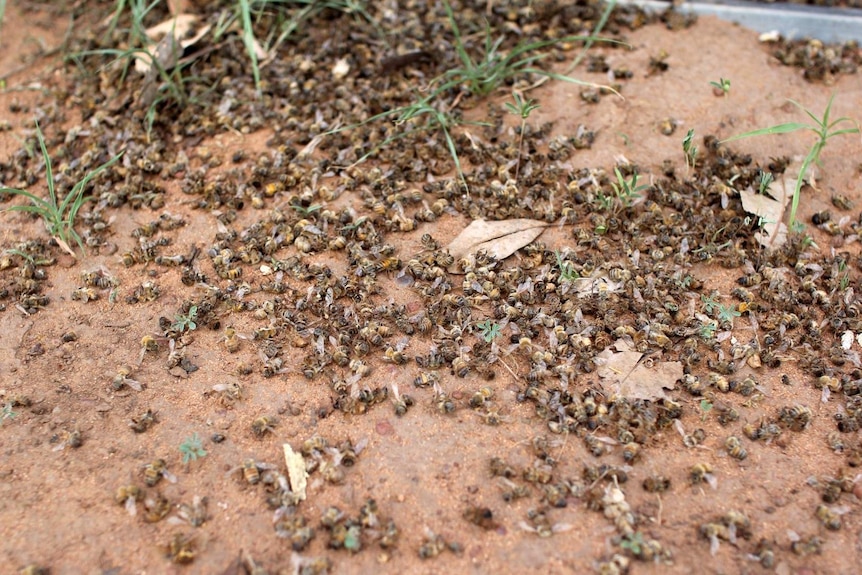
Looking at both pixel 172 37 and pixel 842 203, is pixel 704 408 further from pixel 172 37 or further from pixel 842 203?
pixel 172 37

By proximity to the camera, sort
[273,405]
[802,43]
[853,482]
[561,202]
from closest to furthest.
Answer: [853,482] < [273,405] < [561,202] < [802,43]

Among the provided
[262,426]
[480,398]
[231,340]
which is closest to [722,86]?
[480,398]

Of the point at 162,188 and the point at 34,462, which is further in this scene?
the point at 162,188

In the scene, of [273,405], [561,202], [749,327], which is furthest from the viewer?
[561,202]

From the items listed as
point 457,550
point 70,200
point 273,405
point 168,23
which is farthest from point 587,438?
point 168,23

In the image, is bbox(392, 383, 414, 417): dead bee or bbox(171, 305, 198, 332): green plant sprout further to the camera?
bbox(171, 305, 198, 332): green plant sprout

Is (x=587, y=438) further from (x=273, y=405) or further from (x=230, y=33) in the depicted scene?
(x=230, y=33)

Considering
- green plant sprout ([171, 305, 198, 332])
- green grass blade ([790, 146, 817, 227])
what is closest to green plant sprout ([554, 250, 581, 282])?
green grass blade ([790, 146, 817, 227])

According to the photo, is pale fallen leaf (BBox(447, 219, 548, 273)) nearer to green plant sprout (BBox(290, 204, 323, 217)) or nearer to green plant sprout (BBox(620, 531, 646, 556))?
green plant sprout (BBox(290, 204, 323, 217))
